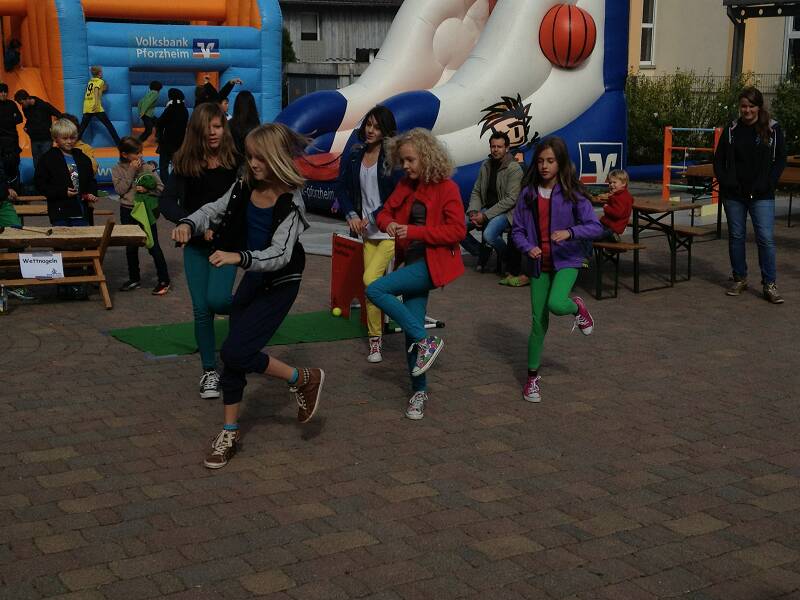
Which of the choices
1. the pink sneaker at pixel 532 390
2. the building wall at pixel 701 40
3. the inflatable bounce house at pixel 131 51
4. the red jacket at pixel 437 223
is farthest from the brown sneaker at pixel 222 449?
the building wall at pixel 701 40

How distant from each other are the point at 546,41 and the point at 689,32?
508 inches

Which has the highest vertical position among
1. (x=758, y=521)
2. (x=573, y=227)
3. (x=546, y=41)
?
(x=546, y=41)

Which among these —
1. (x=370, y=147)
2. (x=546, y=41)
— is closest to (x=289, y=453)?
(x=370, y=147)

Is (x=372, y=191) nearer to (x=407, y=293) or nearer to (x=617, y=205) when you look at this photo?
(x=407, y=293)

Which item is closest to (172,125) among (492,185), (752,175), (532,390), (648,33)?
(492,185)

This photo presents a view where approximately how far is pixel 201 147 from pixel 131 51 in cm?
1386

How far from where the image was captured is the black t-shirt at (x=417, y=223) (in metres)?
6.58

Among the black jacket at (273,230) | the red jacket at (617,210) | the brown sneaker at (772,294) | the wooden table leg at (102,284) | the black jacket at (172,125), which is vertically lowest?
the brown sneaker at (772,294)

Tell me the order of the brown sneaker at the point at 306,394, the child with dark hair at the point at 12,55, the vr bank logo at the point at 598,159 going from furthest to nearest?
the child with dark hair at the point at 12,55 < the vr bank logo at the point at 598,159 < the brown sneaker at the point at 306,394

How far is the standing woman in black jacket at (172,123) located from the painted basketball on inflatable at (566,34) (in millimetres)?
5164

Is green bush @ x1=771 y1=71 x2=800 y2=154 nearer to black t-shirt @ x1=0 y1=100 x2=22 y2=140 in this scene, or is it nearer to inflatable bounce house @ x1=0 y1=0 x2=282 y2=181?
inflatable bounce house @ x1=0 y1=0 x2=282 y2=181

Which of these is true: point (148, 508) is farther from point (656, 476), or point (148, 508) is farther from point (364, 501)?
point (656, 476)

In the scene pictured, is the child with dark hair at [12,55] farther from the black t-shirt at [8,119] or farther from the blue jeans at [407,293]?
the blue jeans at [407,293]

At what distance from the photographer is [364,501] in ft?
16.7
